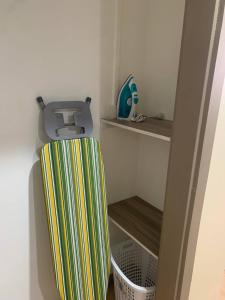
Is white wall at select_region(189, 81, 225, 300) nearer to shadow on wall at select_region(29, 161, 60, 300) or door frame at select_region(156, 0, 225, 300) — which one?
door frame at select_region(156, 0, 225, 300)

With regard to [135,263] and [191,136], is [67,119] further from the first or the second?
[135,263]

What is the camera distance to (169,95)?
4.57 feet

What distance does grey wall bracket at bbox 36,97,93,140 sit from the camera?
1140 mm

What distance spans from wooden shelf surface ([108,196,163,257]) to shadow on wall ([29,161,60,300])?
429 mm

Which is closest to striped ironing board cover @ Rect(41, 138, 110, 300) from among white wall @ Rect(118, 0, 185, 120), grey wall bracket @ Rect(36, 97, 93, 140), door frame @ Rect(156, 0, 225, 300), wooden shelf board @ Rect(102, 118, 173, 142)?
grey wall bracket @ Rect(36, 97, 93, 140)

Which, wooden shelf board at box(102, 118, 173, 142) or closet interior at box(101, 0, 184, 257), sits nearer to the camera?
wooden shelf board at box(102, 118, 173, 142)

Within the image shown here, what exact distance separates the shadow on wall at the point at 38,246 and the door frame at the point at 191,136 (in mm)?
671

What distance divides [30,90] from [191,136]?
0.77 meters

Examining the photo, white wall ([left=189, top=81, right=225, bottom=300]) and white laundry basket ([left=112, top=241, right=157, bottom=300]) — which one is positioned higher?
white wall ([left=189, top=81, right=225, bottom=300])

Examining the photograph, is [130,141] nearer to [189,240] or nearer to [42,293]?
[189,240]

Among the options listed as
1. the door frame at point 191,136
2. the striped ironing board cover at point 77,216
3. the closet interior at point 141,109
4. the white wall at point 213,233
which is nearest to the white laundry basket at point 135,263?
the closet interior at point 141,109

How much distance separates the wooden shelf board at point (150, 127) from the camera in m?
1.10

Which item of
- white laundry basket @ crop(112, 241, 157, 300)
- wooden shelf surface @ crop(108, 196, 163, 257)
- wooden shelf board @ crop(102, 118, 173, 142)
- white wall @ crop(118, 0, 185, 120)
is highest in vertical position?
white wall @ crop(118, 0, 185, 120)

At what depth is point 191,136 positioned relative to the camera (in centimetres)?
86
